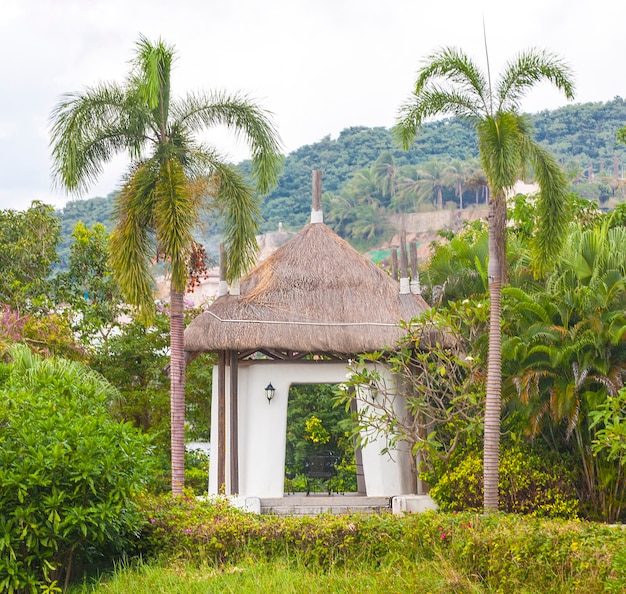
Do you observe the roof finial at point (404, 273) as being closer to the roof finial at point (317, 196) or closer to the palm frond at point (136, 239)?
the roof finial at point (317, 196)

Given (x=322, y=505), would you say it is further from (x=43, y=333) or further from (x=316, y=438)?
(x=43, y=333)

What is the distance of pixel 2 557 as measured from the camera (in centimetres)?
821

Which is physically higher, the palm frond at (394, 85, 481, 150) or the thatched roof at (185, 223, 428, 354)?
the palm frond at (394, 85, 481, 150)

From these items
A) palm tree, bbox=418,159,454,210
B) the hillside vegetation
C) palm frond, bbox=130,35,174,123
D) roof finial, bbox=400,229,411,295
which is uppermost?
the hillside vegetation

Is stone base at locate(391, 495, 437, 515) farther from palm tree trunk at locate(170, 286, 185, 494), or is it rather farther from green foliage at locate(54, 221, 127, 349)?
green foliage at locate(54, 221, 127, 349)

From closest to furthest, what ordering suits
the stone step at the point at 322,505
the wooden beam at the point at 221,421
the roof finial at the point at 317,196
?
the stone step at the point at 322,505 → the wooden beam at the point at 221,421 → the roof finial at the point at 317,196

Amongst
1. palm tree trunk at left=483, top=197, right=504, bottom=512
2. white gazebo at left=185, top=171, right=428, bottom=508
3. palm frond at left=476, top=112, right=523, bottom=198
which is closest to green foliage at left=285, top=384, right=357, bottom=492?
white gazebo at left=185, top=171, right=428, bottom=508

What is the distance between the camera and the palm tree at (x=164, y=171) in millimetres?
12438

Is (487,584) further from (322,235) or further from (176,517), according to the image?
(322,235)

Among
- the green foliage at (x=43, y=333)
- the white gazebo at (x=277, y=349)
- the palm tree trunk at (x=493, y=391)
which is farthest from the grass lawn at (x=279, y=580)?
the green foliage at (x=43, y=333)

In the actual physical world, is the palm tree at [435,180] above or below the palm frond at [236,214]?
above

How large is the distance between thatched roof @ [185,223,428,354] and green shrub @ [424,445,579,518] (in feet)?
7.14

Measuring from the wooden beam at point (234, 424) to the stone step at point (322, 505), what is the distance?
0.48 m

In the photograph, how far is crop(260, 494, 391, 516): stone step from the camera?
43.4 feet
